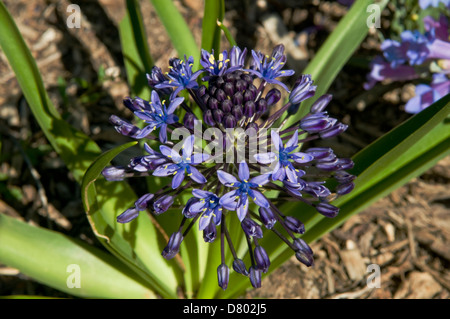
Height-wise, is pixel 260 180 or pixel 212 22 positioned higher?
pixel 212 22

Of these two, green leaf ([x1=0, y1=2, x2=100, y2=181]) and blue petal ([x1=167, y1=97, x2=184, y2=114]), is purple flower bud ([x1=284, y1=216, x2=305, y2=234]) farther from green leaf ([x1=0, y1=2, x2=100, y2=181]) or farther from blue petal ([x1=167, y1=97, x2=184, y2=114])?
green leaf ([x1=0, y1=2, x2=100, y2=181])

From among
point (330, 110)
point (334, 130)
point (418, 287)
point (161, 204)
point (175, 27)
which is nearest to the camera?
point (161, 204)

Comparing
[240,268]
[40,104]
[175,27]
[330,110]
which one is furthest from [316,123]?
[330,110]

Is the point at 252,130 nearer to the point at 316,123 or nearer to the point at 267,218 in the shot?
the point at 316,123

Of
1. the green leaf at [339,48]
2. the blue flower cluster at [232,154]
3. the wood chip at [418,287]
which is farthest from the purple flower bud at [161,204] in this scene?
the wood chip at [418,287]

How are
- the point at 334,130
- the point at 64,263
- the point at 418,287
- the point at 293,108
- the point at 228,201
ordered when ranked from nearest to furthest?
the point at 228,201 → the point at 334,130 → the point at 293,108 → the point at 64,263 → the point at 418,287

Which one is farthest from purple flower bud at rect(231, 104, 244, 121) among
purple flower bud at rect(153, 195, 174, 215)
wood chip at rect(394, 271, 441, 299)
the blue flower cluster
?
wood chip at rect(394, 271, 441, 299)

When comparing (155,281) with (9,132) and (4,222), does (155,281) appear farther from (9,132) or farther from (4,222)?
(9,132)

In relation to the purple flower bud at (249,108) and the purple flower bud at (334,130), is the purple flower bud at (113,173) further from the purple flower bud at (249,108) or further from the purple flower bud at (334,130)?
the purple flower bud at (334,130)
